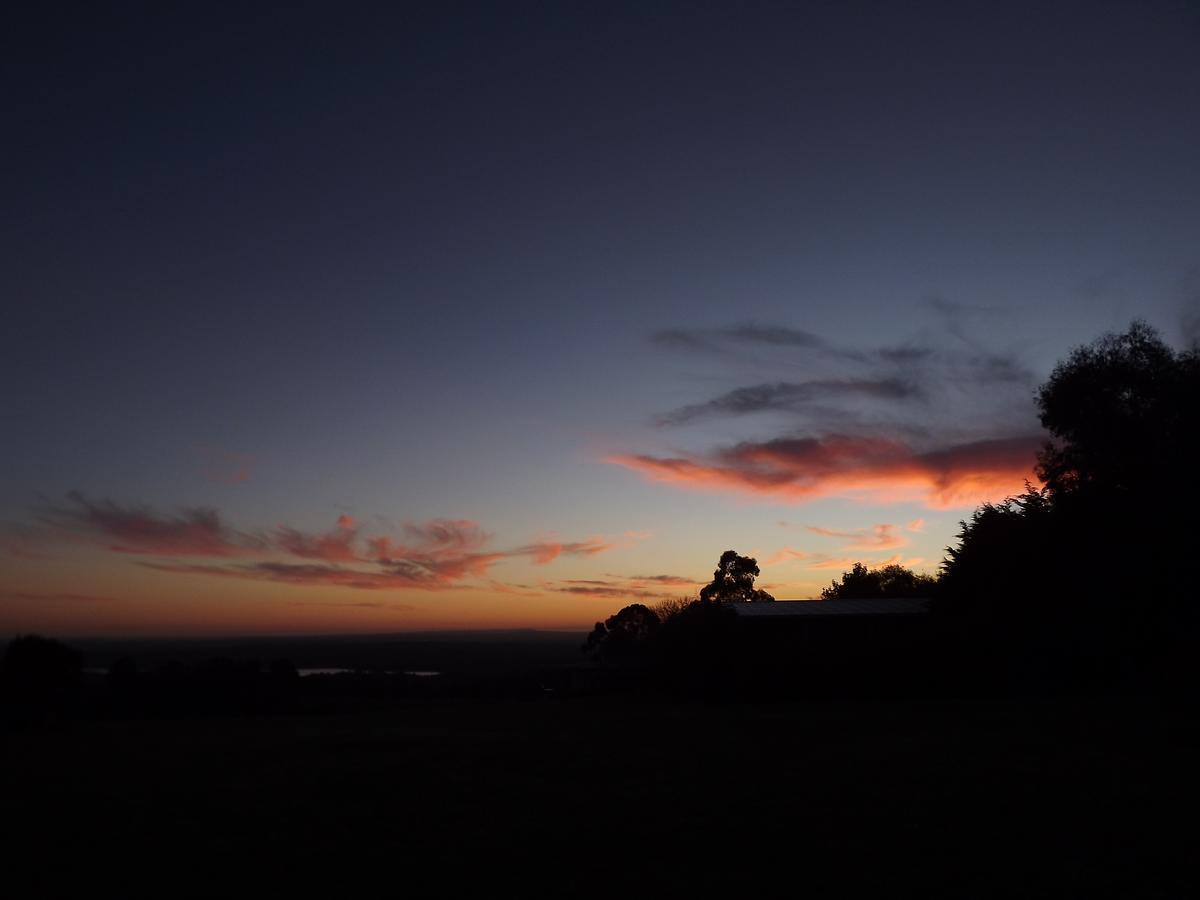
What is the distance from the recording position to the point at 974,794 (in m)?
12.8

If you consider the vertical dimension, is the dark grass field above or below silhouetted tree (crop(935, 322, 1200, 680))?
below

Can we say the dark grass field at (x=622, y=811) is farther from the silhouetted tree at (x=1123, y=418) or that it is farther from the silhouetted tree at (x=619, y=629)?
the silhouetted tree at (x=619, y=629)

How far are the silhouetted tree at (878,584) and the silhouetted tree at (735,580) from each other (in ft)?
23.3

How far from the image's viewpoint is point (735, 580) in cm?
7494

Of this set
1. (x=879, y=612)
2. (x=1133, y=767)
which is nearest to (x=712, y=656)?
(x=879, y=612)

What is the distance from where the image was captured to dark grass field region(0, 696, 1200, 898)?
29.3 feet

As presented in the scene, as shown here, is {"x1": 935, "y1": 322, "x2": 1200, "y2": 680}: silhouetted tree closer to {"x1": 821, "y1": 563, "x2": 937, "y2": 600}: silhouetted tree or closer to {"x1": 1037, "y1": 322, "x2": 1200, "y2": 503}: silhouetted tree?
{"x1": 1037, "y1": 322, "x2": 1200, "y2": 503}: silhouetted tree

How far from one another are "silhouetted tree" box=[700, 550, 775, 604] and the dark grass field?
5292cm

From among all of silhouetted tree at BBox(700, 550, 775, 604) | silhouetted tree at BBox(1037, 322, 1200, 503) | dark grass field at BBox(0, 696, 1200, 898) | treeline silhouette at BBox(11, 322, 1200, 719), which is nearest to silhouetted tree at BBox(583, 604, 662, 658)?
silhouetted tree at BBox(700, 550, 775, 604)

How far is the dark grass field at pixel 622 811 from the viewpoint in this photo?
895cm

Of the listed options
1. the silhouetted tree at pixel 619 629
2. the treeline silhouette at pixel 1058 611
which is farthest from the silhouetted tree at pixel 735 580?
the treeline silhouette at pixel 1058 611

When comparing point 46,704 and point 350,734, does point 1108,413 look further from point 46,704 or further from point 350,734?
point 46,704

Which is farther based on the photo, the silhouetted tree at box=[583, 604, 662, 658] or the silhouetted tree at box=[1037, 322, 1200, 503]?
the silhouetted tree at box=[583, 604, 662, 658]

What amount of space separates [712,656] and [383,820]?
24.2 metres
